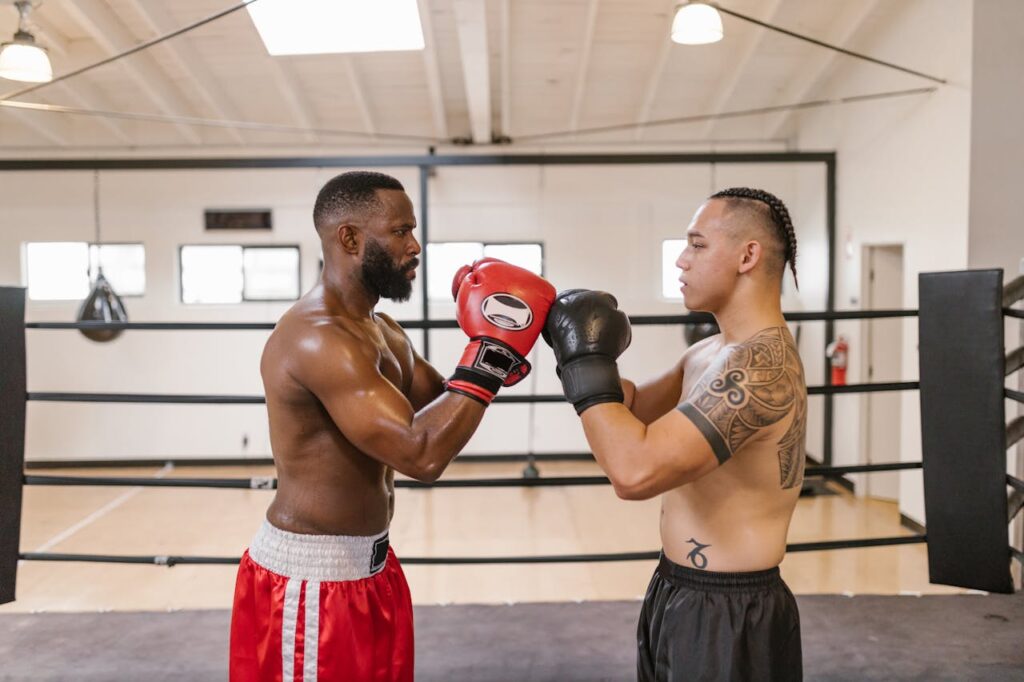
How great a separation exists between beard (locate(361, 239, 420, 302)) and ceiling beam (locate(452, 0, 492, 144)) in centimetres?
324

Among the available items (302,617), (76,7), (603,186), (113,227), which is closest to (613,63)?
(603,186)

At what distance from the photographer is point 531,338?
4.80ft

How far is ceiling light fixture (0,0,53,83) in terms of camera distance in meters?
3.70

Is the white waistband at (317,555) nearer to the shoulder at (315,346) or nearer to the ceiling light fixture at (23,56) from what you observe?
the shoulder at (315,346)

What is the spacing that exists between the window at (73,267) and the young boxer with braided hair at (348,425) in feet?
21.8

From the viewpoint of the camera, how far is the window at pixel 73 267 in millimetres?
7297

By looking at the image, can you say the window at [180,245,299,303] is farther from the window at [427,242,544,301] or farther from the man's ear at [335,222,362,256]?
the man's ear at [335,222,362,256]

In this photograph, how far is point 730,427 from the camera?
1.27m

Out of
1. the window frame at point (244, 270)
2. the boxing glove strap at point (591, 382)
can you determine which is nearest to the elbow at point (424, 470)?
the boxing glove strap at point (591, 382)

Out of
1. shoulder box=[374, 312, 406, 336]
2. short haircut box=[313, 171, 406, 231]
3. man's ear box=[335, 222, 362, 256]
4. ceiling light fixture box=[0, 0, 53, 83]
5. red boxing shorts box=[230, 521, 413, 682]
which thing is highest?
ceiling light fixture box=[0, 0, 53, 83]

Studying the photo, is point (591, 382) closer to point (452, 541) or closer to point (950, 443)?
point (950, 443)

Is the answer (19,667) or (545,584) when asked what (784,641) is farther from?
(545,584)

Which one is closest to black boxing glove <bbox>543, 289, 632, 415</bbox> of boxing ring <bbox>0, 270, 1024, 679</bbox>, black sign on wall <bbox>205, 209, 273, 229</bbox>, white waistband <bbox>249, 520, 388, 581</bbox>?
white waistband <bbox>249, 520, 388, 581</bbox>

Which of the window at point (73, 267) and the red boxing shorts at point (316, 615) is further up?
the window at point (73, 267)
